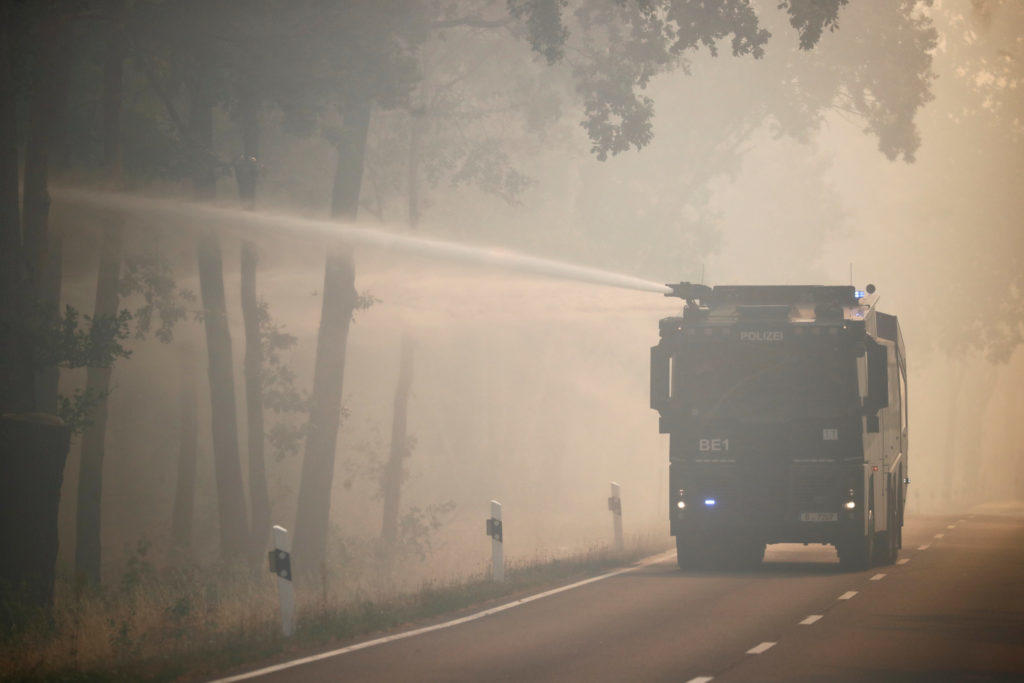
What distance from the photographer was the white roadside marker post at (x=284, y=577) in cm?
1667

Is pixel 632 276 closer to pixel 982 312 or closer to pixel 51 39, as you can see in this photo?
pixel 982 312

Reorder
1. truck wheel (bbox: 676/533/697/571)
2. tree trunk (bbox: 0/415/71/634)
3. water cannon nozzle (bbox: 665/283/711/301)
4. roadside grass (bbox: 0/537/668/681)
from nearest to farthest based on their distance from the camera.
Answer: roadside grass (bbox: 0/537/668/681)
tree trunk (bbox: 0/415/71/634)
water cannon nozzle (bbox: 665/283/711/301)
truck wheel (bbox: 676/533/697/571)

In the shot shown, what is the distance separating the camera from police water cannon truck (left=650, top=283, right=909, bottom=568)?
77.5 ft

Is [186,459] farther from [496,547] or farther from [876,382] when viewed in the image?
[876,382]

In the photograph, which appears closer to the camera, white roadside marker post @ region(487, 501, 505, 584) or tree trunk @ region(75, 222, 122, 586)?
white roadside marker post @ region(487, 501, 505, 584)

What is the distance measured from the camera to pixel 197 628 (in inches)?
707

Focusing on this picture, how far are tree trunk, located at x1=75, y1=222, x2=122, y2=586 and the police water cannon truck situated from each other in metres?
10.3

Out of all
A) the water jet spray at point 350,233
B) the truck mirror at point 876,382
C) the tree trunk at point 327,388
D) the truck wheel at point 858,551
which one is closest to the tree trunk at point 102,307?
the water jet spray at point 350,233

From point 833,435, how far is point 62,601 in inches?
430

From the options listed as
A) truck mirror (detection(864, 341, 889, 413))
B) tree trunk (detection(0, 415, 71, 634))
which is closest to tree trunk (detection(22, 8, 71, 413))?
tree trunk (detection(0, 415, 71, 634))

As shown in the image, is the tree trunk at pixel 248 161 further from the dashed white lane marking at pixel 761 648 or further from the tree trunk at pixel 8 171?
the dashed white lane marking at pixel 761 648

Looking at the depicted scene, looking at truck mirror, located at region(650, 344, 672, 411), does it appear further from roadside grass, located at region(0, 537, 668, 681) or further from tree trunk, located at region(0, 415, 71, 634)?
tree trunk, located at region(0, 415, 71, 634)

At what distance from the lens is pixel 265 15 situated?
75.7 ft

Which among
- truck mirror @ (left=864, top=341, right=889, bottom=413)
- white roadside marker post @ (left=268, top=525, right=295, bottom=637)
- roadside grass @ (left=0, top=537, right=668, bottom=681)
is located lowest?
roadside grass @ (left=0, top=537, right=668, bottom=681)
